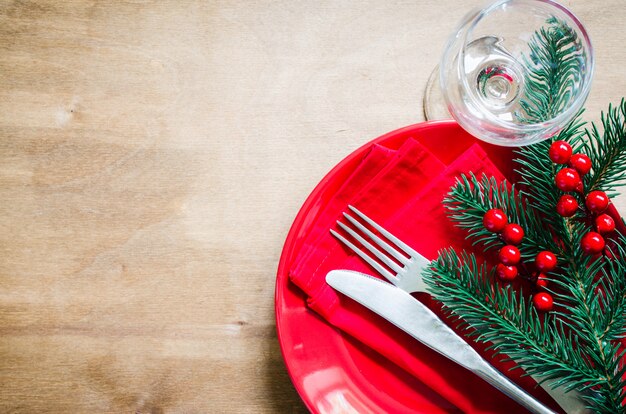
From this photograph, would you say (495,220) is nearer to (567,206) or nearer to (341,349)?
(567,206)

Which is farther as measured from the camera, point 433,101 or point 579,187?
point 433,101

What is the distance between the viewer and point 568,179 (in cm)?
39

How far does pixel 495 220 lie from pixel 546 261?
52mm

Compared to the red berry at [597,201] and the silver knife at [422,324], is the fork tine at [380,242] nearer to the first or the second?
the silver knife at [422,324]

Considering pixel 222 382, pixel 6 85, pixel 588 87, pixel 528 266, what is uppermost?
pixel 588 87

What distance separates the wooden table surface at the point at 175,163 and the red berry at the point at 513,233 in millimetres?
174

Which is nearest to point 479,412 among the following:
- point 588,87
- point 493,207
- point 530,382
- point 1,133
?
point 530,382

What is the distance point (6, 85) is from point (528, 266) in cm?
57

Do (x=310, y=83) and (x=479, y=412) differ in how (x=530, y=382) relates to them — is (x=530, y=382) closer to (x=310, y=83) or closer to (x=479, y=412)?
(x=479, y=412)

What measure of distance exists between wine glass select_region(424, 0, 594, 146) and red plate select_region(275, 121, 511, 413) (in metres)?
0.03

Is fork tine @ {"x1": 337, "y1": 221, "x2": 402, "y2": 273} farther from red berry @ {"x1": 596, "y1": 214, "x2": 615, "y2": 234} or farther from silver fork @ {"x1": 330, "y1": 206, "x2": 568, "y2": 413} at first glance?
red berry @ {"x1": 596, "y1": 214, "x2": 615, "y2": 234}

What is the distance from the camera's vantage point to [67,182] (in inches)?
21.8

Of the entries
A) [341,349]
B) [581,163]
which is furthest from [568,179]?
[341,349]

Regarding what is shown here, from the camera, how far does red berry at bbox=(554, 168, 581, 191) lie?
0.39 m
